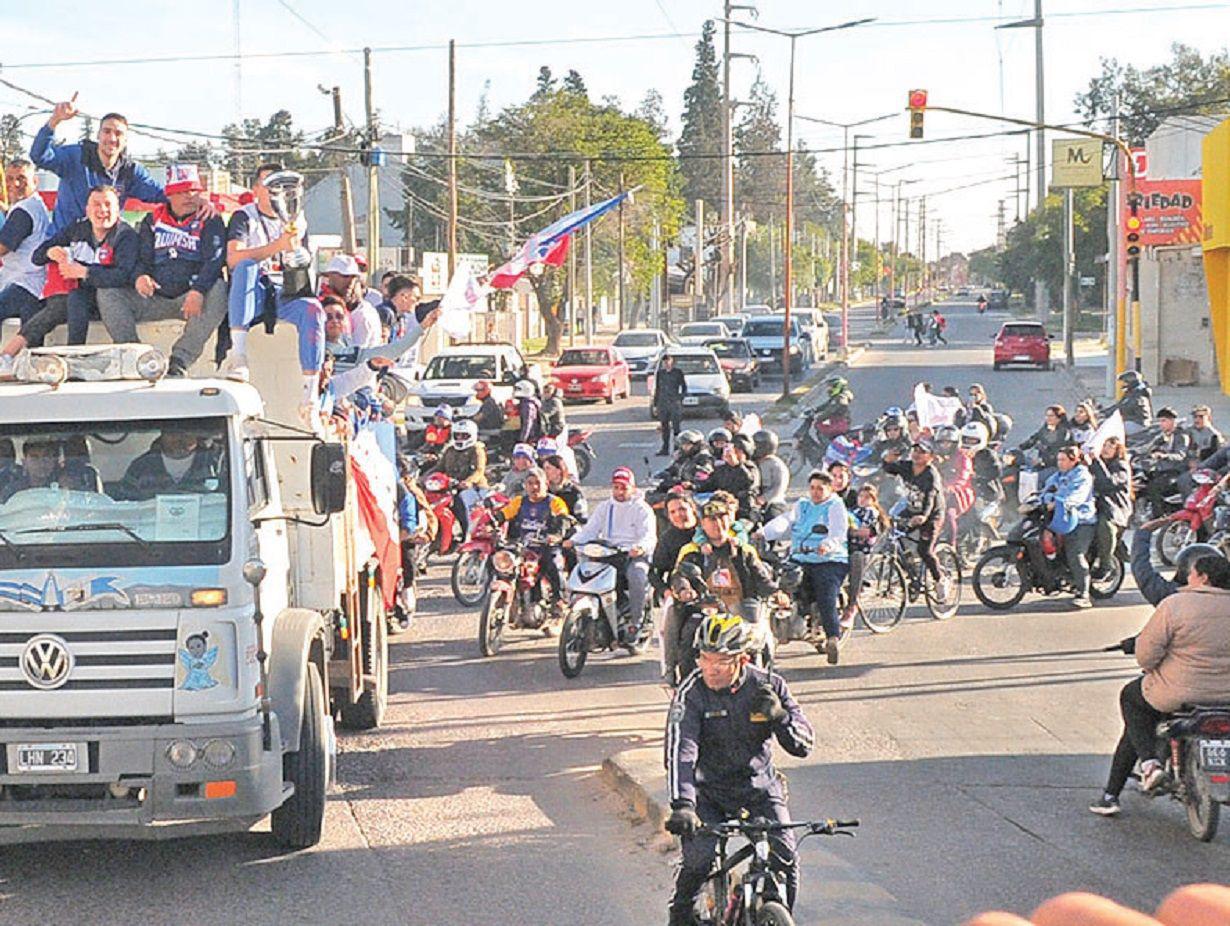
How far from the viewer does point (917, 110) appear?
32.1 meters

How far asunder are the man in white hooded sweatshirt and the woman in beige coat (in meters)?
5.80

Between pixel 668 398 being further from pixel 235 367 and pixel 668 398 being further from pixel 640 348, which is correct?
pixel 640 348

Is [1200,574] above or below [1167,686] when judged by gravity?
above

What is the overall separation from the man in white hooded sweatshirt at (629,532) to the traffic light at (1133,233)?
22385mm

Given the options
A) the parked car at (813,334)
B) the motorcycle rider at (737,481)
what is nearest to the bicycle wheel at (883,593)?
the motorcycle rider at (737,481)

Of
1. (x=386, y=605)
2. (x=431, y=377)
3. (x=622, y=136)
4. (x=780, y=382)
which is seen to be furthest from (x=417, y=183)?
(x=386, y=605)

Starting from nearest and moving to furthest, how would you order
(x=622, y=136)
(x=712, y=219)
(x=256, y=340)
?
1. (x=256, y=340)
2. (x=622, y=136)
3. (x=712, y=219)

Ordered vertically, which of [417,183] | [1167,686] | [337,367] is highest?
[417,183]

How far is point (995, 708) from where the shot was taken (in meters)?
13.7

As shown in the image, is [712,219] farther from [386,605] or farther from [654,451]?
[386,605]

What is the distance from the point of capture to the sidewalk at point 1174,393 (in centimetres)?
4167

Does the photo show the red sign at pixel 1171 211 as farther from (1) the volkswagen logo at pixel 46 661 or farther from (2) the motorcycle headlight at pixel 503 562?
(1) the volkswagen logo at pixel 46 661

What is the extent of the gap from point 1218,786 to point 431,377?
30826 millimetres

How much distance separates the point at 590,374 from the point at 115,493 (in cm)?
3891
